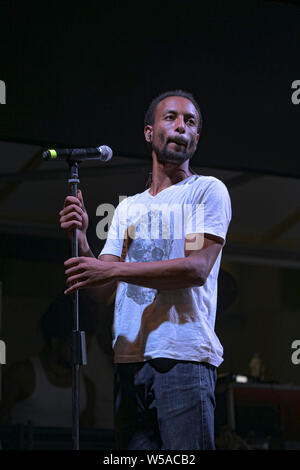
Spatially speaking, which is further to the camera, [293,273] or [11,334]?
A: [293,273]

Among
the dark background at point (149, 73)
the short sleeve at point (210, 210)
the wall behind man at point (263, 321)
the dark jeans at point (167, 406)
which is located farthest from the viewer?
the wall behind man at point (263, 321)

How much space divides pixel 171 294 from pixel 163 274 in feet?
0.26

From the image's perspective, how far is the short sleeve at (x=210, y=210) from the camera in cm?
171

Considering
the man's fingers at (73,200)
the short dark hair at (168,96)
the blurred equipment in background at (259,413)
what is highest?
the short dark hair at (168,96)

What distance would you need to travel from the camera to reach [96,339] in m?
5.89

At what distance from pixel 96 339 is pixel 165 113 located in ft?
13.8

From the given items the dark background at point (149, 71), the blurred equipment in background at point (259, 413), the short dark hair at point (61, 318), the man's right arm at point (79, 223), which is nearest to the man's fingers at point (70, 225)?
the man's right arm at point (79, 223)

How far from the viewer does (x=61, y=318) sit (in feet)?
18.6

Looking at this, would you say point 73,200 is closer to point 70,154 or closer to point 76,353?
point 70,154

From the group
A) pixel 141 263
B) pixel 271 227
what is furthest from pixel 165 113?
pixel 271 227

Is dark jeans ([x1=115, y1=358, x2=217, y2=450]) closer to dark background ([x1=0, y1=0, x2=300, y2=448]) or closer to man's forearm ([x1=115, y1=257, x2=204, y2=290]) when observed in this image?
man's forearm ([x1=115, y1=257, x2=204, y2=290])

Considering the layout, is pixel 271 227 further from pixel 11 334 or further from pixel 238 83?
pixel 238 83

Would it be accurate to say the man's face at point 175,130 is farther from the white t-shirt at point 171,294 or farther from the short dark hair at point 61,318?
the short dark hair at point 61,318

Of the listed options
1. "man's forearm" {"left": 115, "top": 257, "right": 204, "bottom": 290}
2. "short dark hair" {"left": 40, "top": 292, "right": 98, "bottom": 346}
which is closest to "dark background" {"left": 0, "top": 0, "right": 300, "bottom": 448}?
"man's forearm" {"left": 115, "top": 257, "right": 204, "bottom": 290}
